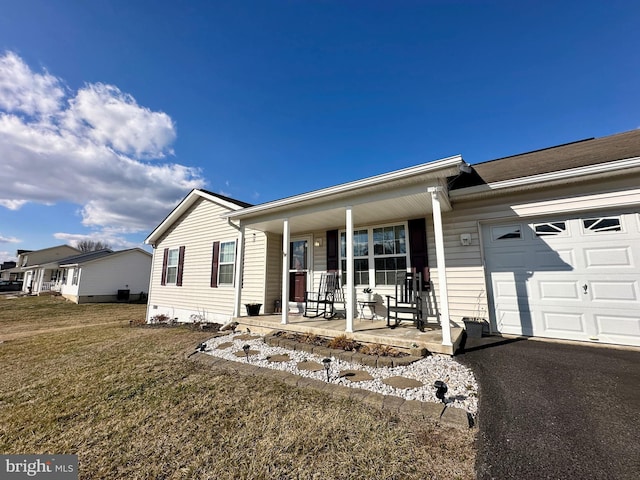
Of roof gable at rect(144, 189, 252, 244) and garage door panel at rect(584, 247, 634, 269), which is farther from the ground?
roof gable at rect(144, 189, 252, 244)

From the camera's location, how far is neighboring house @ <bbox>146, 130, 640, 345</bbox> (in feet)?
12.1

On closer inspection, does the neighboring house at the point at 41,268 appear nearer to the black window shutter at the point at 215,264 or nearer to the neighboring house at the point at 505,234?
the black window shutter at the point at 215,264

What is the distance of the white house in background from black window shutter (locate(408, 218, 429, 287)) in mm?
21872

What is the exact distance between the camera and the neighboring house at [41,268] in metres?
23.4

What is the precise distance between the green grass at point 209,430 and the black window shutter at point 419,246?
339 cm

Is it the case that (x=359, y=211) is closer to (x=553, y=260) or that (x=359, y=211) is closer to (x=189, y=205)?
(x=553, y=260)

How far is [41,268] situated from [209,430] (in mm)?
32491

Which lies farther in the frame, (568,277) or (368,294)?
(368,294)

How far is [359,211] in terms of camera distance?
5.04 meters

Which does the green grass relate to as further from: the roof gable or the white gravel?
the roof gable

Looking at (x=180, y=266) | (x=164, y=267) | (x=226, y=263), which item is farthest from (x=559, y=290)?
(x=164, y=267)

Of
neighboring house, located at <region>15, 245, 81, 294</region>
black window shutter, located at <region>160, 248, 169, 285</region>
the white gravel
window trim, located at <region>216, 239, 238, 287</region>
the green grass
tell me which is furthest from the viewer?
neighboring house, located at <region>15, 245, 81, 294</region>

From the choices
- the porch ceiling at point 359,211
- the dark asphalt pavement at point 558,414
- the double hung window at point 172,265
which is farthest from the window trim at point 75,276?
the dark asphalt pavement at point 558,414

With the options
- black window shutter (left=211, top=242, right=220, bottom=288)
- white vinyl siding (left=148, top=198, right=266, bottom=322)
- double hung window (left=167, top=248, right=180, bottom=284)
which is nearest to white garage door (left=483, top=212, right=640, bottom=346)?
white vinyl siding (left=148, top=198, right=266, bottom=322)
